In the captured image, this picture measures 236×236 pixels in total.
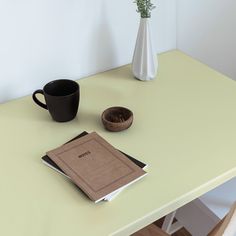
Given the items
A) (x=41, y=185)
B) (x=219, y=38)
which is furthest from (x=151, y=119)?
(x=219, y=38)

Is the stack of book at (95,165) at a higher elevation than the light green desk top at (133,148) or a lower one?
higher

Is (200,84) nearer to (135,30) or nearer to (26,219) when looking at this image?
(135,30)

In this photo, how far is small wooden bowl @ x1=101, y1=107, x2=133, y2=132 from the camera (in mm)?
969

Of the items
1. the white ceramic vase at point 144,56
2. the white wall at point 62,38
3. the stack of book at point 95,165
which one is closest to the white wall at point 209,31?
the white wall at point 62,38

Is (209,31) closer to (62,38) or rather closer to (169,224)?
(62,38)

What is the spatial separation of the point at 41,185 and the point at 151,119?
1.15 feet

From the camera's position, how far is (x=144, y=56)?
115 cm

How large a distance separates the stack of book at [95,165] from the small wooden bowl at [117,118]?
0.15 ft

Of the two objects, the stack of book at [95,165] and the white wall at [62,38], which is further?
the white wall at [62,38]

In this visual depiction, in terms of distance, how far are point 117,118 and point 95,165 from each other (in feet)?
0.62

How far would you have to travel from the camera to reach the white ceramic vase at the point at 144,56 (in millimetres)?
1121

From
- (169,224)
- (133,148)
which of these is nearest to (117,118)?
(133,148)

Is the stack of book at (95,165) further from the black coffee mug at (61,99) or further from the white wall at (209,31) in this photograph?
the white wall at (209,31)

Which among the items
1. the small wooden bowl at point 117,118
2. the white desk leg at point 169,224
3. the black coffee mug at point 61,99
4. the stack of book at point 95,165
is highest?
the black coffee mug at point 61,99
